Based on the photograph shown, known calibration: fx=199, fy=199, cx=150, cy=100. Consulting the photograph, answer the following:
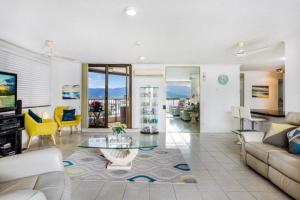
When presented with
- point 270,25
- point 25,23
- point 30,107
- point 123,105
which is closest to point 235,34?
point 270,25

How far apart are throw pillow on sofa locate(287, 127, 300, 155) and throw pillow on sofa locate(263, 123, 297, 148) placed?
184 mm

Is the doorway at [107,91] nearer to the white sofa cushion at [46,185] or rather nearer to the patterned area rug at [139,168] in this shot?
the patterned area rug at [139,168]

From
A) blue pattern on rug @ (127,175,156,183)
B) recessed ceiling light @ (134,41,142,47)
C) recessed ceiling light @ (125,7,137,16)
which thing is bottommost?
blue pattern on rug @ (127,175,156,183)

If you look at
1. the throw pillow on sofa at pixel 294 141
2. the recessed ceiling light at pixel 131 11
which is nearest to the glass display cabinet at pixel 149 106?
the recessed ceiling light at pixel 131 11

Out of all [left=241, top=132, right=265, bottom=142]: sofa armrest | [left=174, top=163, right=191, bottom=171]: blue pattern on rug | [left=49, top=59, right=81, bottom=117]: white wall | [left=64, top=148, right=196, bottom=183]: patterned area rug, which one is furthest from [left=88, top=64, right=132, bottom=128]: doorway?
[left=241, top=132, right=265, bottom=142]: sofa armrest

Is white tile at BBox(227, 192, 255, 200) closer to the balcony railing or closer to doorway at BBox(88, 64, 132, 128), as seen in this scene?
doorway at BBox(88, 64, 132, 128)

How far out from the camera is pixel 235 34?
12.4ft

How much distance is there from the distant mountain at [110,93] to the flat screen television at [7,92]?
3.12m

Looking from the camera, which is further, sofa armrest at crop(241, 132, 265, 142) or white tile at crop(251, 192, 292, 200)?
sofa armrest at crop(241, 132, 265, 142)

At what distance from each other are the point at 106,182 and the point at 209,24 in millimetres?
2961

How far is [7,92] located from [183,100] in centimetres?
1066

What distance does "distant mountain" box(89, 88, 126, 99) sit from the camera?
731 cm

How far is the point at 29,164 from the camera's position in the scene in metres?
1.99

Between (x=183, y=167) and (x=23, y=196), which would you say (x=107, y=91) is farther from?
(x=23, y=196)
